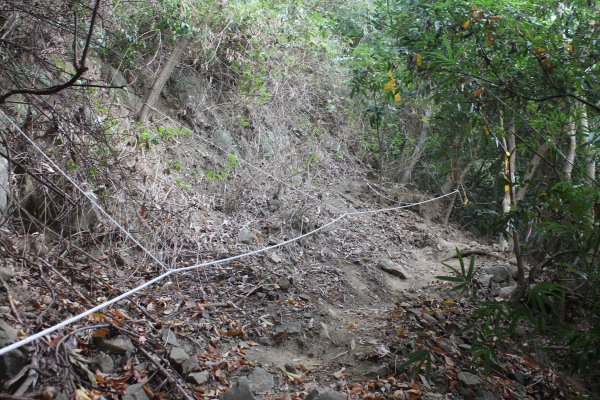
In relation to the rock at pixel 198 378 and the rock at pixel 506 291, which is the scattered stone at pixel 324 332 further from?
the rock at pixel 506 291

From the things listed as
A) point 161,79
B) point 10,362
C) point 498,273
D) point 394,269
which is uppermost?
point 161,79

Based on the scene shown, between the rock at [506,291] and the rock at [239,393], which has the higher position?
the rock at [239,393]

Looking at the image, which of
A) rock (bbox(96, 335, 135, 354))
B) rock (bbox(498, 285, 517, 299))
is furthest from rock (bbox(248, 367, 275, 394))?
rock (bbox(498, 285, 517, 299))

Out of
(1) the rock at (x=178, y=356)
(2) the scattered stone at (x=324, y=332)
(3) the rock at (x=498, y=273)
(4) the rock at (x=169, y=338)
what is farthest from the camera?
(3) the rock at (x=498, y=273)

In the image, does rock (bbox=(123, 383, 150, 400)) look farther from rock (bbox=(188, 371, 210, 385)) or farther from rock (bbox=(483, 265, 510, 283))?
rock (bbox=(483, 265, 510, 283))

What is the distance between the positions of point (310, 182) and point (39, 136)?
332cm

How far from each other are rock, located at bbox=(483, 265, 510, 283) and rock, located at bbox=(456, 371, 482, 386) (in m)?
1.99

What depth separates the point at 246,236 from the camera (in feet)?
14.5

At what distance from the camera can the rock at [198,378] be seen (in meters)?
2.42

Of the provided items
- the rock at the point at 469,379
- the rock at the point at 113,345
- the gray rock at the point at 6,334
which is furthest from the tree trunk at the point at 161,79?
the rock at the point at 469,379

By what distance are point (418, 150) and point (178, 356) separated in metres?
6.22

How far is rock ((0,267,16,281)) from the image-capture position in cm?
230

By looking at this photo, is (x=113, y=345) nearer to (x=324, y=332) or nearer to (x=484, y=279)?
(x=324, y=332)

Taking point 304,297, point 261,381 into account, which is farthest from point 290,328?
point 261,381
